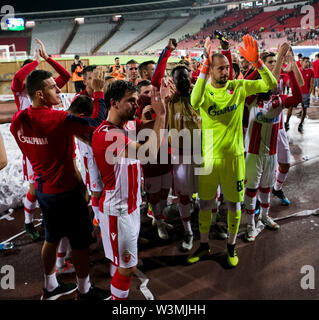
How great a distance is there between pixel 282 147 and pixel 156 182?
2.21 metres

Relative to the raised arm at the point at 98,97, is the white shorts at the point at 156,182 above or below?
below

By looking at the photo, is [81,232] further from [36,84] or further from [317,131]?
[317,131]

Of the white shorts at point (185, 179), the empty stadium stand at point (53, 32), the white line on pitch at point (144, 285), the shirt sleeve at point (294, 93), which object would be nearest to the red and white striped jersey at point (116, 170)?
the white line on pitch at point (144, 285)

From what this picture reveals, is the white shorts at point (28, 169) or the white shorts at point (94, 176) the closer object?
the white shorts at point (94, 176)

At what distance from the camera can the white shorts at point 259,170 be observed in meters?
4.12

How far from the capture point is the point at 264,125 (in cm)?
411

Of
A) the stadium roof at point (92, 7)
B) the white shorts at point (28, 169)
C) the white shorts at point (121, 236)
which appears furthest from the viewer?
the stadium roof at point (92, 7)

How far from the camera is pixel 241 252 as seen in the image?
3934 mm

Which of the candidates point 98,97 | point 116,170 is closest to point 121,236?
point 116,170

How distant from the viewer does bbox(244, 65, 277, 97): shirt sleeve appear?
3.16 metres

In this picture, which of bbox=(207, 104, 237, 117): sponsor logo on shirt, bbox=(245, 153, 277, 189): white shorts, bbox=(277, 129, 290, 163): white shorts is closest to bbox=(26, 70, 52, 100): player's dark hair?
bbox=(207, 104, 237, 117): sponsor logo on shirt

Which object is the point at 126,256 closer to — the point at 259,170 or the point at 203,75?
the point at 203,75

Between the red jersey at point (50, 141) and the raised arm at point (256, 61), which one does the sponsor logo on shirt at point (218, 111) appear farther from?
the red jersey at point (50, 141)
